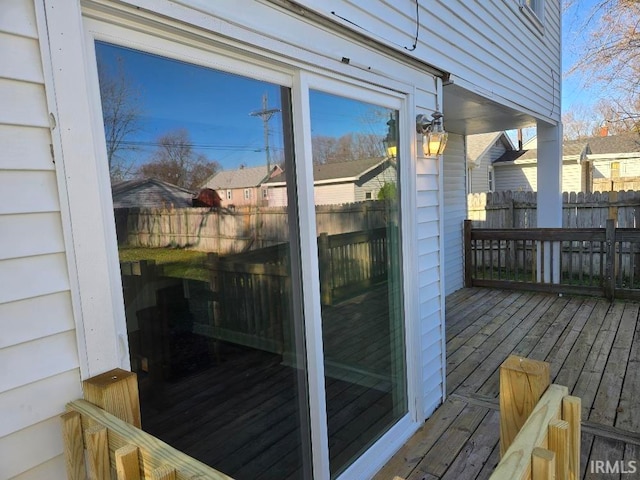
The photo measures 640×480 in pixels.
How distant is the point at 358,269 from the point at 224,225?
3.10 feet

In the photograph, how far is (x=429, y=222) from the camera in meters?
2.94

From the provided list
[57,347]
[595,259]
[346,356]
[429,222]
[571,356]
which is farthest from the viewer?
[595,259]

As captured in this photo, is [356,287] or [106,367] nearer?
[106,367]

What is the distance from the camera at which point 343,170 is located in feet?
7.09

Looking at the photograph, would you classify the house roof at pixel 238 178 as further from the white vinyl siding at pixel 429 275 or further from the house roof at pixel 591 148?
the house roof at pixel 591 148

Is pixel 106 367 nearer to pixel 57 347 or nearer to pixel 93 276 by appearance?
pixel 57 347

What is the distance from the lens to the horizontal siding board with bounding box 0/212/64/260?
1.00 m

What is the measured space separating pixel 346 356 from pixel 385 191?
99cm

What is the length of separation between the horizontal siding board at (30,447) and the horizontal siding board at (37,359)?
0.40 ft

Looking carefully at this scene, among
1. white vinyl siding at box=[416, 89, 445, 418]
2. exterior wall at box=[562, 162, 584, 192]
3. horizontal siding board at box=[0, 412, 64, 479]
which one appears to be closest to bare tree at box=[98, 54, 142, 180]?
horizontal siding board at box=[0, 412, 64, 479]

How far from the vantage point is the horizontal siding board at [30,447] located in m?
1.00

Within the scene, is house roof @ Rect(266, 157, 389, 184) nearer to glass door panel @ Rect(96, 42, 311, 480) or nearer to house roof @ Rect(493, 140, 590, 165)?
glass door panel @ Rect(96, 42, 311, 480)

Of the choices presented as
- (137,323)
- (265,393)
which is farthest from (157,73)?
(265,393)

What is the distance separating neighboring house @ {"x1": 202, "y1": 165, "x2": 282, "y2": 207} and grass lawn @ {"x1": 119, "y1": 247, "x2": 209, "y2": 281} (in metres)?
0.24
